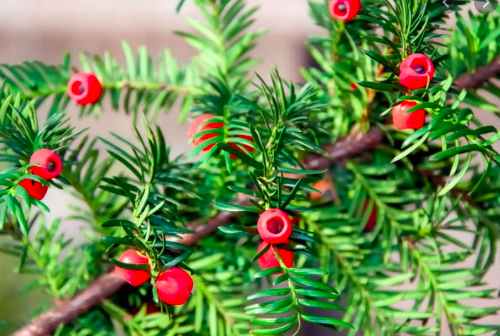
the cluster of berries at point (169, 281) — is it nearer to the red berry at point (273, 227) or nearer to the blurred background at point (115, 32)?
the red berry at point (273, 227)

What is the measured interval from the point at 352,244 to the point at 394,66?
107mm

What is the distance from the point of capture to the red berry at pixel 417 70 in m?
0.22

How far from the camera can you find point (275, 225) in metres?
0.22

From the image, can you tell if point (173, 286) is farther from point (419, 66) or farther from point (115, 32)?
point (115, 32)

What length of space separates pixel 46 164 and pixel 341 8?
138mm

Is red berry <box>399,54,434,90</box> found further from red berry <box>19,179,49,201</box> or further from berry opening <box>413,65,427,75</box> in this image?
red berry <box>19,179,49,201</box>

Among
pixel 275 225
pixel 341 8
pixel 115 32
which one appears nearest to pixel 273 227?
pixel 275 225

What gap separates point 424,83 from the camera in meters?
0.22

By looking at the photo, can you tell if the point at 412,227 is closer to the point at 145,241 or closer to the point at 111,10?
the point at 145,241

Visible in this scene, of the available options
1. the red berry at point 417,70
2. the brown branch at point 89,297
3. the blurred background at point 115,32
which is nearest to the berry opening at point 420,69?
the red berry at point 417,70

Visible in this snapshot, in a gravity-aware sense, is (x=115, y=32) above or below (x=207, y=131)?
above

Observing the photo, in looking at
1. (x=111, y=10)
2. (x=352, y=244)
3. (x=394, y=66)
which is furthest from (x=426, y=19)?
(x=111, y=10)

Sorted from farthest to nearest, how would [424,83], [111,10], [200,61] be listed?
[111,10] → [200,61] → [424,83]

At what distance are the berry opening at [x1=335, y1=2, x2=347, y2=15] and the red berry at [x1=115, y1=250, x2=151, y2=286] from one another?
0.13 metres
